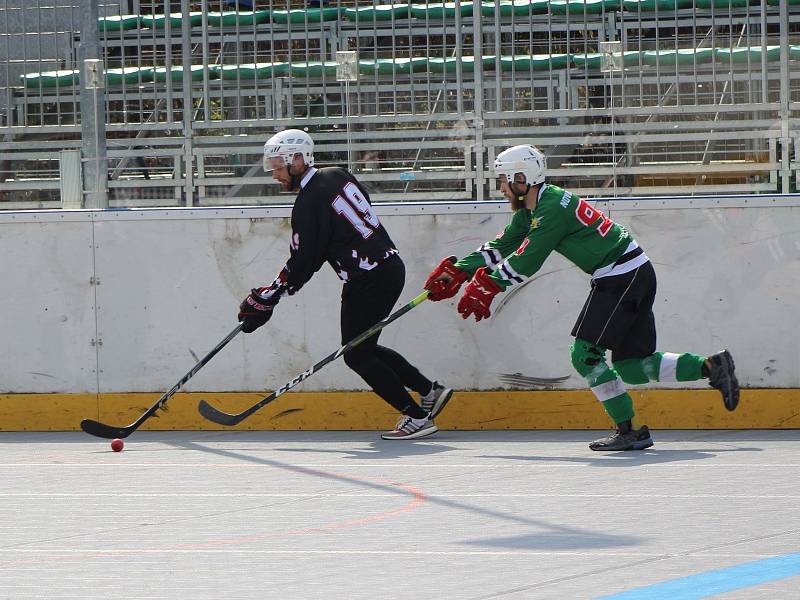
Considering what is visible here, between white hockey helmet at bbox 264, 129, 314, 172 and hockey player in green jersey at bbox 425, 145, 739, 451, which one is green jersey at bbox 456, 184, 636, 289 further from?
white hockey helmet at bbox 264, 129, 314, 172

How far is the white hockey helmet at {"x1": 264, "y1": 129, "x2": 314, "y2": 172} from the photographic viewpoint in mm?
9664

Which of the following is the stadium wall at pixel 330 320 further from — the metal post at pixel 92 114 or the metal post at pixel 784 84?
the metal post at pixel 784 84


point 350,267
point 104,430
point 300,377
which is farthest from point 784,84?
point 104,430

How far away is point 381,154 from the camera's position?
1120cm

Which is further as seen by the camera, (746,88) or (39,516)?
(746,88)

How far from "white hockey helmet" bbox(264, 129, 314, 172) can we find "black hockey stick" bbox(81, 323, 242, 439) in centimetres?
101

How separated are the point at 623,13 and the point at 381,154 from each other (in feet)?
6.33

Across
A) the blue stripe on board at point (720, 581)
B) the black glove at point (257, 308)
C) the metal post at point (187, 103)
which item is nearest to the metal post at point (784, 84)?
the black glove at point (257, 308)

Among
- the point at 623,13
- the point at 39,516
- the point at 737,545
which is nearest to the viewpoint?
the point at 737,545

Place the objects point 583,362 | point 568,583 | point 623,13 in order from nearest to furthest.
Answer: point 568,583 < point 583,362 < point 623,13

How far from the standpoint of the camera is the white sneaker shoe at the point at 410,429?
967 centimetres

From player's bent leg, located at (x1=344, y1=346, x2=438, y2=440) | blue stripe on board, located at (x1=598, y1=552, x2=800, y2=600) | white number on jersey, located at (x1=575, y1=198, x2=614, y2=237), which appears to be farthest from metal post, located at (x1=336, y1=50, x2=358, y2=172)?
blue stripe on board, located at (x1=598, y1=552, x2=800, y2=600)

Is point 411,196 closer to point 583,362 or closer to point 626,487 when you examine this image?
point 583,362

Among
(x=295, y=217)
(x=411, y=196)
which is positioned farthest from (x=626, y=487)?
(x=411, y=196)
